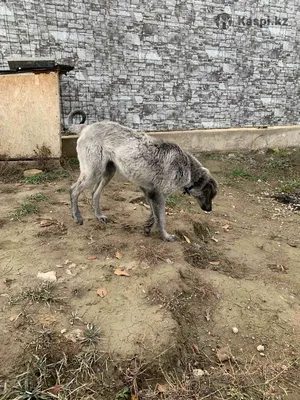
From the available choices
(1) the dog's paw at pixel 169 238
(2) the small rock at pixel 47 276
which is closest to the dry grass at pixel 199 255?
(1) the dog's paw at pixel 169 238

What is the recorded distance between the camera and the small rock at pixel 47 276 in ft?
12.1

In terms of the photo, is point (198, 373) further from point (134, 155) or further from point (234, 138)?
point (234, 138)

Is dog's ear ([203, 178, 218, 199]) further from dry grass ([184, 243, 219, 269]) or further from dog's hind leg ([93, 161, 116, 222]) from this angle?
dog's hind leg ([93, 161, 116, 222])

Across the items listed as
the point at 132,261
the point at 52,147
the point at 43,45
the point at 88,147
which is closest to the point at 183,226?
the point at 132,261

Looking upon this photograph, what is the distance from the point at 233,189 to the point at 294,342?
14.6ft

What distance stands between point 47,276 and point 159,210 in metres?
1.79

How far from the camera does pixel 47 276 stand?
372cm

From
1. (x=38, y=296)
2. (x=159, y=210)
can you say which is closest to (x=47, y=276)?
(x=38, y=296)

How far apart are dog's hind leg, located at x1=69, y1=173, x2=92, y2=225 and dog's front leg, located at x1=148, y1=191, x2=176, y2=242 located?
0.90 metres

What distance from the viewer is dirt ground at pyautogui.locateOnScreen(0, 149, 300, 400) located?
285 centimetres

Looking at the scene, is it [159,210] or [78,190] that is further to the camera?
[78,190]

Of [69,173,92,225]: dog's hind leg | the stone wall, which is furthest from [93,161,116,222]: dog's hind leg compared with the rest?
the stone wall

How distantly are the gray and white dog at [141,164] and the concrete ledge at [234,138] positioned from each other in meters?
3.52

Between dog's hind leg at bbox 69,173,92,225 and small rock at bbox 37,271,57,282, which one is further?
dog's hind leg at bbox 69,173,92,225
